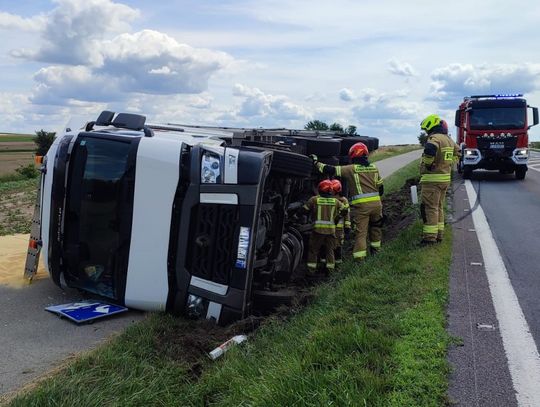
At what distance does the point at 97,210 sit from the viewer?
198 inches

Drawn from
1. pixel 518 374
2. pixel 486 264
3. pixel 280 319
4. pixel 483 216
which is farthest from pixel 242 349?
pixel 483 216

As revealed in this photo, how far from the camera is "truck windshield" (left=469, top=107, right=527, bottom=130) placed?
16.1 metres

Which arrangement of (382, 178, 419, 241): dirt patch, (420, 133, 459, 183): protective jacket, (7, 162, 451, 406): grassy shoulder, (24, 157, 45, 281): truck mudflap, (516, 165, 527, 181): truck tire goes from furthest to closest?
(516, 165, 527, 181): truck tire < (382, 178, 419, 241): dirt patch < (420, 133, 459, 183): protective jacket < (24, 157, 45, 281): truck mudflap < (7, 162, 451, 406): grassy shoulder

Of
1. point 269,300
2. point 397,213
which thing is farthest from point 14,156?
point 269,300

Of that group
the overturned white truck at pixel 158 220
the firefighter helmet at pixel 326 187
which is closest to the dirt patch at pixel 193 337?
the overturned white truck at pixel 158 220

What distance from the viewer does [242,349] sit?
4043 millimetres

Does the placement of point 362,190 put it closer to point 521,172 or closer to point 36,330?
point 36,330

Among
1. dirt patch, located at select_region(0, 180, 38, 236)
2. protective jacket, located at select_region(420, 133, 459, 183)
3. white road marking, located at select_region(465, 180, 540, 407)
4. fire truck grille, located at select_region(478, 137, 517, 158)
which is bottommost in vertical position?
dirt patch, located at select_region(0, 180, 38, 236)

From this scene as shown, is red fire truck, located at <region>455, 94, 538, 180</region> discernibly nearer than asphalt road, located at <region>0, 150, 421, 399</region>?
No

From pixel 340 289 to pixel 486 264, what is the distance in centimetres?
178

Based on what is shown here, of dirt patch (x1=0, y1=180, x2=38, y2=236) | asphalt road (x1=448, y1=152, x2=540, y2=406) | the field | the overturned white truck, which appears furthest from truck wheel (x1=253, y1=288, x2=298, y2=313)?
the field

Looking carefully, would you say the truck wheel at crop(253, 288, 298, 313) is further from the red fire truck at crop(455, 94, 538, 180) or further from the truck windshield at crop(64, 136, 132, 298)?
the red fire truck at crop(455, 94, 538, 180)

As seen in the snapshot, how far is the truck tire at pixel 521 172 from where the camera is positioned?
54.3ft

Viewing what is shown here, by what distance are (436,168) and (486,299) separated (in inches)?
112
